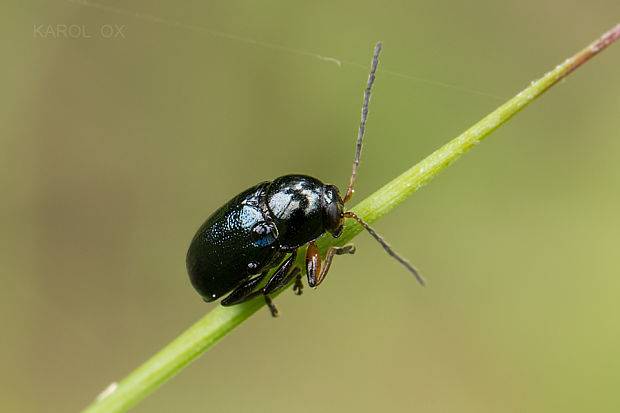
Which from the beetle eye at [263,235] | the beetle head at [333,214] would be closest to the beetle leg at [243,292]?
the beetle eye at [263,235]

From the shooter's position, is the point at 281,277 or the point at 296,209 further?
the point at 296,209

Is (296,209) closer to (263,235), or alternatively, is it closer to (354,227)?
(263,235)

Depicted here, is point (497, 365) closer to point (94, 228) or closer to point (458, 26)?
point (458, 26)

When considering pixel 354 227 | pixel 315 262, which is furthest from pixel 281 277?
pixel 354 227

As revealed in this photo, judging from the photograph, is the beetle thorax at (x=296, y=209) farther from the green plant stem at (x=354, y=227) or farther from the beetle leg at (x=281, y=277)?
the green plant stem at (x=354, y=227)

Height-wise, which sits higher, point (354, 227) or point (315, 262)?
point (354, 227)

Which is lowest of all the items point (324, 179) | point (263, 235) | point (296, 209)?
point (324, 179)
